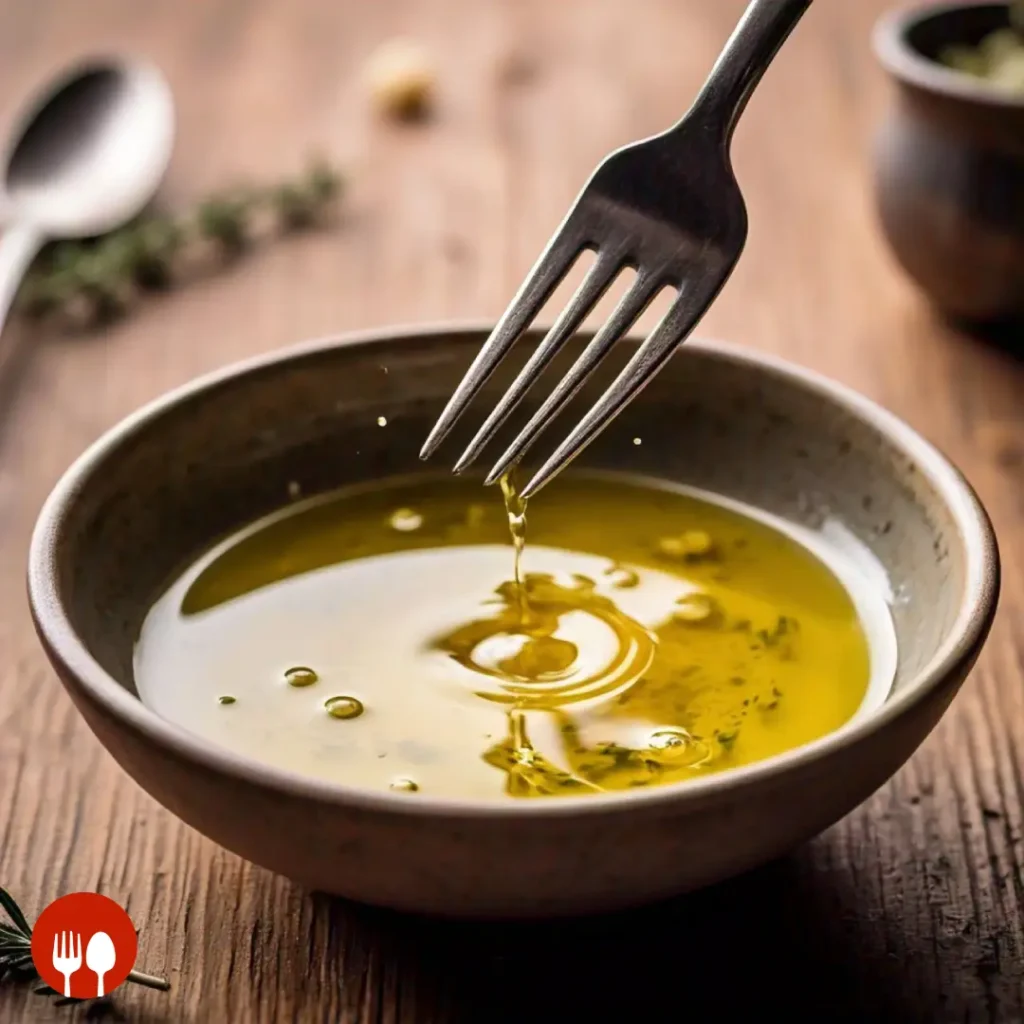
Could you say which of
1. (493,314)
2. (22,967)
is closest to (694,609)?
(22,967)

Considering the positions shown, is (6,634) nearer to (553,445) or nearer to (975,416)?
(553,445)

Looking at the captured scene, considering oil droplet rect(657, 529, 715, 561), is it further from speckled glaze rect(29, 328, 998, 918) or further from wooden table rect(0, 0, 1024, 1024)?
wooden table rect(0, 0, 1024, 1024)

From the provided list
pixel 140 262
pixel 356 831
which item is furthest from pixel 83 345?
pixel 356 831

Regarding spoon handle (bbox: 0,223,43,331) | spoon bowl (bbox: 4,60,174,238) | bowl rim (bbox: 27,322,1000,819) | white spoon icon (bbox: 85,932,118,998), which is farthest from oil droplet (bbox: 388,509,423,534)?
spoon bowl (bbox: 4,60,174,238)

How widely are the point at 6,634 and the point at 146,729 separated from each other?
1.56 feet

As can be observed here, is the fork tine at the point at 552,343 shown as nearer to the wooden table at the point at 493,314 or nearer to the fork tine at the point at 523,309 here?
the fork tine at the point at 523,309

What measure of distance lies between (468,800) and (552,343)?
0.37 metres

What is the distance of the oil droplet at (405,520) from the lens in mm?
1174

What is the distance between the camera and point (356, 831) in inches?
29.1

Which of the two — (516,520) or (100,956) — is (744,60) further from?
(100,956)

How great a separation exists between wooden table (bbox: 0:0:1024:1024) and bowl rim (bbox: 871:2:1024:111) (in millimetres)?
212

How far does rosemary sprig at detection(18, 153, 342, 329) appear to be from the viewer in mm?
1699

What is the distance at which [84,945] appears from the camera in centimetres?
89

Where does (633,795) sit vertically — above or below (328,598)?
below
